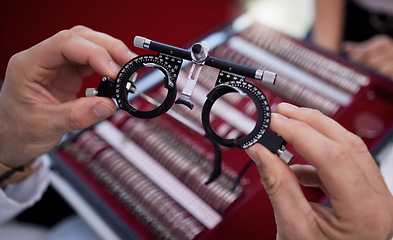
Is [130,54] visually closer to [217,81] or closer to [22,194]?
[217,81]

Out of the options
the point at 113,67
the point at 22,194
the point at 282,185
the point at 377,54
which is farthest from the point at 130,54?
the point at 377,54

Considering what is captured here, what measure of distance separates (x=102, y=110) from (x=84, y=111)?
0.03 metres

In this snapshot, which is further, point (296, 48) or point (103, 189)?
point (296, 48)

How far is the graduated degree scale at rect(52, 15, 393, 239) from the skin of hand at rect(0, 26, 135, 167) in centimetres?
13

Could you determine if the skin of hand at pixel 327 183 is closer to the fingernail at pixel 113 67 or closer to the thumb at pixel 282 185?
the thumb at pixel 282 185

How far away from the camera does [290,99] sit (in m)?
1.06

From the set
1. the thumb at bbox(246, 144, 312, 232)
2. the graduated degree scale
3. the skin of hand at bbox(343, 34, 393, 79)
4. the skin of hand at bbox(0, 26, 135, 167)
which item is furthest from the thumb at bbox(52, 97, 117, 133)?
the skin of hand at bbox(343, 34, 393, 79)

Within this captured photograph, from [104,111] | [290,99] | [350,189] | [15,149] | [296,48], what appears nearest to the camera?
[350,189]

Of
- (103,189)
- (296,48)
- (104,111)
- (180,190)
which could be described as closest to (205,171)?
(180,190)

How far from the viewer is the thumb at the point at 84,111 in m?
0.62

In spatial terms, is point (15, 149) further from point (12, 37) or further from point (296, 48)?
point (296, 48)

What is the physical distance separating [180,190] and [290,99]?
45cm

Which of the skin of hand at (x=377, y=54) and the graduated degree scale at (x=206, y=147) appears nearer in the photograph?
the graduated degree scale at (x=206, y=147)

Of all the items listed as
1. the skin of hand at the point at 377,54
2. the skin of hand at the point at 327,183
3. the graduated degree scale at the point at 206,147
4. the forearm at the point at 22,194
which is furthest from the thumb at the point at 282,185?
the skin of hand at the point at 377,54
